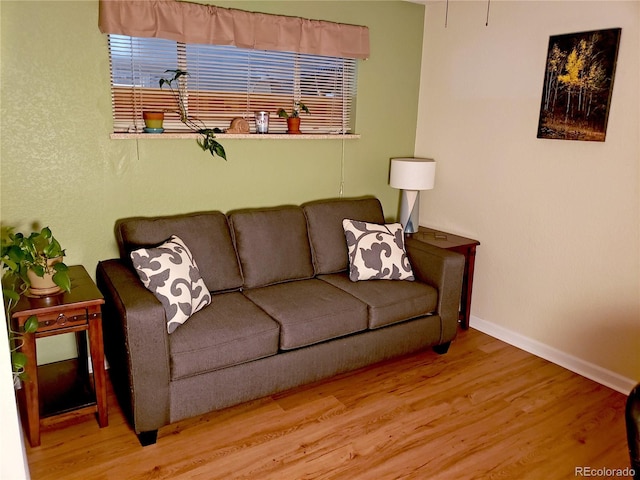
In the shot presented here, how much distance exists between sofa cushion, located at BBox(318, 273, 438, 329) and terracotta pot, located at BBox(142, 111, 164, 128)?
131 cm

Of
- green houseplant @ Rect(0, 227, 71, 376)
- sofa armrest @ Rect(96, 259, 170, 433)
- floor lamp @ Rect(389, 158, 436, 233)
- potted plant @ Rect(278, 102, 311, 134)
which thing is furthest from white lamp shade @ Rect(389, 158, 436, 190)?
green houseplant @ Rect(0, 227, 71, 376)

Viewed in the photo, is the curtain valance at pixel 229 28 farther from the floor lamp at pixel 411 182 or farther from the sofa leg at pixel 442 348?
the sofa leg at pixel 442 348

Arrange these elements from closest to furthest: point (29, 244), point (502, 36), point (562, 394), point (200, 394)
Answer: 1. point (29, 244)
2. point (200, 394)
3. point (562, 394)
4. point (502, 36)

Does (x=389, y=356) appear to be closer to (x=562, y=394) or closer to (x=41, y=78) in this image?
(x=562, y=394)

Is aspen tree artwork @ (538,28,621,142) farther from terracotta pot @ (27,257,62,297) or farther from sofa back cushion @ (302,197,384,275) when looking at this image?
terracotta pot @ (27,257,62,297)

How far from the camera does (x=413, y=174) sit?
3547 millimetres

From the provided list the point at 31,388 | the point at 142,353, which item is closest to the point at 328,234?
the point at 142,353

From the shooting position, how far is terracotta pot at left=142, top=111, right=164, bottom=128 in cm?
286

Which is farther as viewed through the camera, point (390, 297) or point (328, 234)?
point (328, 234)

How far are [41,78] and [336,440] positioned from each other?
224 cm

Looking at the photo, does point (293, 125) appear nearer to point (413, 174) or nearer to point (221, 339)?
point (413, 174)

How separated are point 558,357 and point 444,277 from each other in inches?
34.1

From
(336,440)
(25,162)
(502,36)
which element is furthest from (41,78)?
(502,36)

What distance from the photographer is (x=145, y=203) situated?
2988mm
